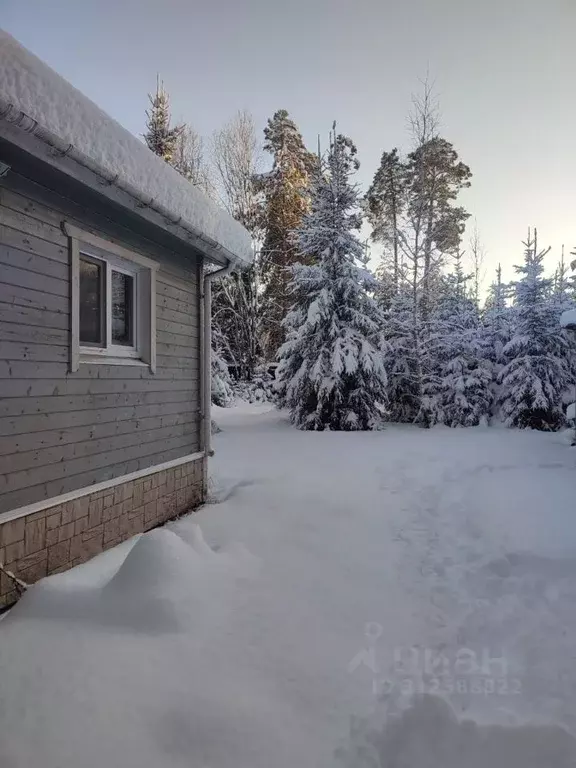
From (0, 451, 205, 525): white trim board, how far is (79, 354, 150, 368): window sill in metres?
0.99

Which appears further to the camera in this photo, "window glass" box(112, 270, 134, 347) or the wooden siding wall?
"window glass" box(112, 270, 134, 347)

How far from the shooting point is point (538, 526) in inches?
189

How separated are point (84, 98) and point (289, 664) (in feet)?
11.9

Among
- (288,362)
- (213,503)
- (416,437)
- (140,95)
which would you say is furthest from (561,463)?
(140,95)

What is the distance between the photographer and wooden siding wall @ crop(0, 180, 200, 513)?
3.00 metres

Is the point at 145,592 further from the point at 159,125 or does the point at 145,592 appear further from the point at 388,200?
the point at 388,200

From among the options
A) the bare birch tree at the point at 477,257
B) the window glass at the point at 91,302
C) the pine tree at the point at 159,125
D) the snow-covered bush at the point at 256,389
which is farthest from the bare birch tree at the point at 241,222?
the window glass at the point at 91,302

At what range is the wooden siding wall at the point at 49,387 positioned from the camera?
3.00m

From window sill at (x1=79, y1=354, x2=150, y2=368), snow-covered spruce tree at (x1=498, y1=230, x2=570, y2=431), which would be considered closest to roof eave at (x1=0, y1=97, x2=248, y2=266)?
window sill at (x1=79, y1=354, x2=150, y2=368)

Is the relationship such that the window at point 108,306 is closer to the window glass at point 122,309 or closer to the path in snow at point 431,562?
the window glass at point 122,309

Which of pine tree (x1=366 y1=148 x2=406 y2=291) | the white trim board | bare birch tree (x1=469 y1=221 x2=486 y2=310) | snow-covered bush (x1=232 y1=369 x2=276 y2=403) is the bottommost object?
the white trim board

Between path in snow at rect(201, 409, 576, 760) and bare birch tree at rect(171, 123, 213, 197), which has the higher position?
bare birch tree at rect(171, 123, 213, 197)

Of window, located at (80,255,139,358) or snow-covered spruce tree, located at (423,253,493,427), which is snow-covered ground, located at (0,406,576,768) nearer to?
window, located at (80,255,139,358)

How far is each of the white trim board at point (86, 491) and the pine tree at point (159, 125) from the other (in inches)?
563
